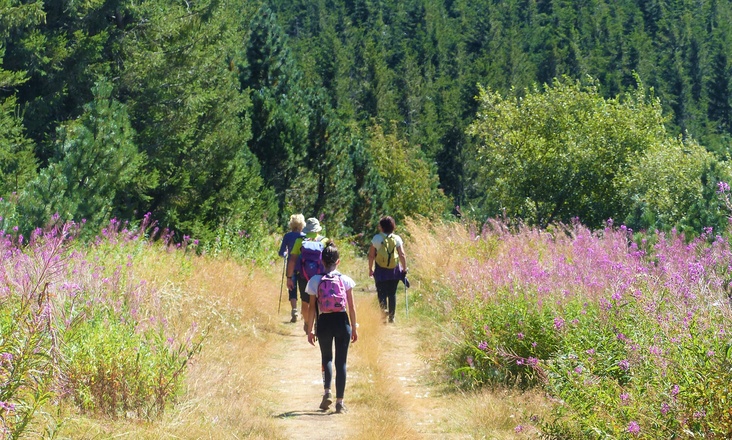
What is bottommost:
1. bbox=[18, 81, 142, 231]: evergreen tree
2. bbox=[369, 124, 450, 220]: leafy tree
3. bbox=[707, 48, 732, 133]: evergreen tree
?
bbox=[369, 124, 450, 220]: leafy tree

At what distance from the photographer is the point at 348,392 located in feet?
27.8

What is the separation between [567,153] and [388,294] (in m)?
19.2

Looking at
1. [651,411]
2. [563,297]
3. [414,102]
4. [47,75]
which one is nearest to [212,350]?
[563,297]

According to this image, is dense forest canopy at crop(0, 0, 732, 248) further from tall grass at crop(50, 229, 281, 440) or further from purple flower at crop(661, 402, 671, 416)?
purple flower at crop(661, 402, 671, 416)

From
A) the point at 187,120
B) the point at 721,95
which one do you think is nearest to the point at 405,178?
the point at 721,95

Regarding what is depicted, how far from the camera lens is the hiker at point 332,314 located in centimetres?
748

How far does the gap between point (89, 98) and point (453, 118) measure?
63.3 m

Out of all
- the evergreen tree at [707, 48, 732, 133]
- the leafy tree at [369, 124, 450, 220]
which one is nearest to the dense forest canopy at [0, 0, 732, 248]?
the leafy tree at [369, 124, 450, 220]

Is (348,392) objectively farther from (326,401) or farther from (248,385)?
(248,385)

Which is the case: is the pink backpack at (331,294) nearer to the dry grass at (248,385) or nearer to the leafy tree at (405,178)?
the dry grass at (248,385)

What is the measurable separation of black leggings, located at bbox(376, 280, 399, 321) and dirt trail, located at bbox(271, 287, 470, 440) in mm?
390

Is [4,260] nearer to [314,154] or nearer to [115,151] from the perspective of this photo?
[115,151]

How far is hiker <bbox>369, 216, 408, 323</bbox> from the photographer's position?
1197cm

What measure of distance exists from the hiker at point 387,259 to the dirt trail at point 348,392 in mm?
631
